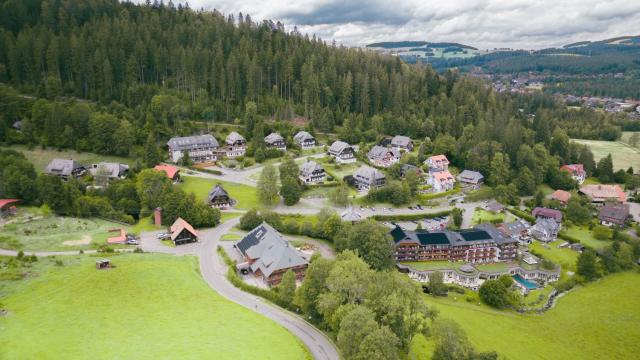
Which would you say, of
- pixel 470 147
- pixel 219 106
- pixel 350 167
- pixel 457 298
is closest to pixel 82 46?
pixel 219 106

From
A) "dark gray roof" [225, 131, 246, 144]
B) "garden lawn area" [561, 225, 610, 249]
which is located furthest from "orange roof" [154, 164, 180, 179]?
"garden lawn area" [561, 225, 610, 249]

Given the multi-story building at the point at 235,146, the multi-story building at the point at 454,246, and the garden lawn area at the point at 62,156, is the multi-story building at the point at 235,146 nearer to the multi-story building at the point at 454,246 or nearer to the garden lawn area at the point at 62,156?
the garden lawn area at the point at 62,156

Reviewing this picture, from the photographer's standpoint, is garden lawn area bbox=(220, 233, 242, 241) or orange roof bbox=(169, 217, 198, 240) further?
garden lawn area bbox=(220, 233, 242, 241)

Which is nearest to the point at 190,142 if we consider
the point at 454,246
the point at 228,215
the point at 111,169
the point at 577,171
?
the point at 111,169

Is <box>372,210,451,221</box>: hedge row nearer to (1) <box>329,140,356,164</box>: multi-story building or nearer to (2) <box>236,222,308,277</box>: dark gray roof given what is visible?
(2) <box>236,222,308,277</box>: dark gray roof

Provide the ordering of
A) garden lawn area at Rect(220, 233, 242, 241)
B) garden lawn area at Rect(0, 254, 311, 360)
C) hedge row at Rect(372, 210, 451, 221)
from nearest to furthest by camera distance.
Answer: garden lawn area at Rect(0, 254, 311, 360)
garden lawn area at Rect(220, 233, 242, 241)
hedge row at Rect(372, 210, 451, 221)

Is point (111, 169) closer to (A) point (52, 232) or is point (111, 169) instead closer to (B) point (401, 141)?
(A) point (52, 232)
